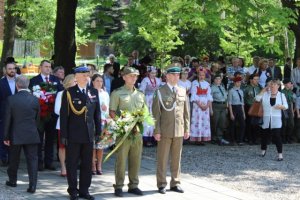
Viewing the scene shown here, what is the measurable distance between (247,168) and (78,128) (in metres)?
4.96

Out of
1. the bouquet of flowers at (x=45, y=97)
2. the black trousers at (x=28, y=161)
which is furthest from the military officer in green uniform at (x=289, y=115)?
the black trousers at (x=28, y=161)

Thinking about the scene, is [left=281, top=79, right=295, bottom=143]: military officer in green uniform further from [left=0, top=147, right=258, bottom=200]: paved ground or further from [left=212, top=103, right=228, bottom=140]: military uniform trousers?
[left=0, top=147, right=258, bottom=200]: paved ground

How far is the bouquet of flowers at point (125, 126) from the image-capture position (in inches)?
346

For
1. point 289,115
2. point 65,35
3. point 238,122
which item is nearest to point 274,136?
point 238,122

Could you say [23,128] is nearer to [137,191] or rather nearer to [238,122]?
[137,191]

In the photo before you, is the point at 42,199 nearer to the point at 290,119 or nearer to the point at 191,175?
the point at 191,175

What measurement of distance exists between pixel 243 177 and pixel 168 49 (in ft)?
76.8

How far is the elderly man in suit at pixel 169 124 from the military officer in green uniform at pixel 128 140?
1.19ft

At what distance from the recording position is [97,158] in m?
10.6

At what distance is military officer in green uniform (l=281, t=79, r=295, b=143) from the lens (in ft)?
50.1

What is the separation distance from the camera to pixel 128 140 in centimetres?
892

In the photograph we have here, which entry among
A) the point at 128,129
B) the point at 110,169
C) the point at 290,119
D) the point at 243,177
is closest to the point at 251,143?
the point at 290,119

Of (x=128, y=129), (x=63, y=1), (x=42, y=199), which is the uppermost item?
(x=63, y=1)

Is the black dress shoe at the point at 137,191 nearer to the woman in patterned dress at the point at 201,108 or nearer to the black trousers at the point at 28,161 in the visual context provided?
the black trousers at the point at 28,161
